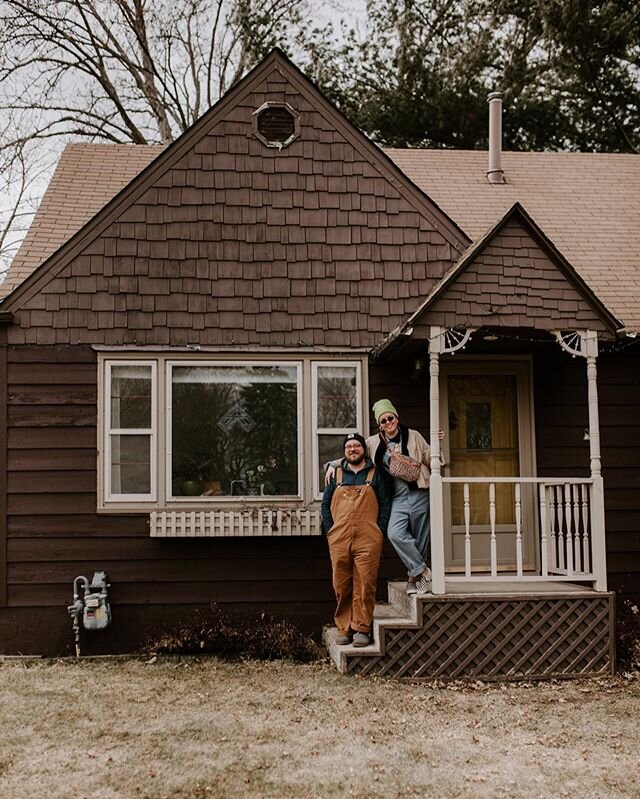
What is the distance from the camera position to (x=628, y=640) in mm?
7887

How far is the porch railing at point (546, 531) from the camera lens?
7617mm

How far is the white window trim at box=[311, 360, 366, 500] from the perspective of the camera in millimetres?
8609

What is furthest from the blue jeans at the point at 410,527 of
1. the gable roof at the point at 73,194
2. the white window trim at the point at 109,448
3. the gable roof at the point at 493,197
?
the gable roof at the point at 73,194

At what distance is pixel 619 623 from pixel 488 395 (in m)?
2.47

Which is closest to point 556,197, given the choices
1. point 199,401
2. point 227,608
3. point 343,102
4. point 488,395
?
point 488,395

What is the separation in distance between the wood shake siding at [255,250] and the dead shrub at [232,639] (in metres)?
2.56

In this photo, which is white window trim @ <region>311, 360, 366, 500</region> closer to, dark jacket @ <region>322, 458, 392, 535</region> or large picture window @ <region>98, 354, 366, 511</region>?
large picture window @ <region>98, 354, 366, 511</region>

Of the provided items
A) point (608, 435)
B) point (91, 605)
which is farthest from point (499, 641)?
point (91, 605)

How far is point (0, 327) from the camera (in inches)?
334

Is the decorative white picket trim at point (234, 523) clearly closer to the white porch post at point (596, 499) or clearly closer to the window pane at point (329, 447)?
the window pane at point (329, 447)

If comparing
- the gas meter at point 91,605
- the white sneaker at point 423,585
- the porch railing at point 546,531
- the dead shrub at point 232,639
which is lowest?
the dead shrub at point 232,639

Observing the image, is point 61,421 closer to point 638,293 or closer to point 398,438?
point 398,438

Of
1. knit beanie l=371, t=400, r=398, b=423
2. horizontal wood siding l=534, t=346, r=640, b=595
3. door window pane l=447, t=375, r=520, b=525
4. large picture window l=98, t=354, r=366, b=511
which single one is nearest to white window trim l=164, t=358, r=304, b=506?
large picture window l=98, t=354, r=366, b=511

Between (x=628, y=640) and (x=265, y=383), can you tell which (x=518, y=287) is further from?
(x=628, y=640)
